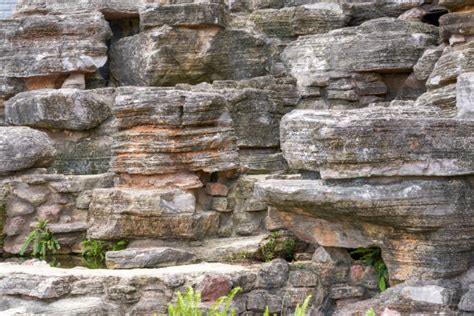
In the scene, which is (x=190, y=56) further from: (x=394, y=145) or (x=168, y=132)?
(x=394, y=145)

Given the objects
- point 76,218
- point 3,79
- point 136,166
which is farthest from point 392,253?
point 3,79

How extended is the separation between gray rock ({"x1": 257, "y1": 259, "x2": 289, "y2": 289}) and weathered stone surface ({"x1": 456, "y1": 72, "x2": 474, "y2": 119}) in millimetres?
2061

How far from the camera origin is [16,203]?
28.8 feet

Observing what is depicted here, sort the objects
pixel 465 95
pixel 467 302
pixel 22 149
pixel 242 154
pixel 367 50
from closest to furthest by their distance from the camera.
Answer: pixel 467 302, pixel 465 95, pixel 22 149, pixel 242 154, pixel 367 50

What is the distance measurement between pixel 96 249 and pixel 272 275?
200 cm

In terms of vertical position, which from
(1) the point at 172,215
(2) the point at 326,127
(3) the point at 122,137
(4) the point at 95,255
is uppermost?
(2) the point at 326,127

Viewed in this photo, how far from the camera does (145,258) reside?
25.6 ft

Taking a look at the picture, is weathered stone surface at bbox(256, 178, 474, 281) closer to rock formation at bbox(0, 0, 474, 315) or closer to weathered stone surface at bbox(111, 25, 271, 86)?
rock formation at bbox(0, 0, 474, 315)

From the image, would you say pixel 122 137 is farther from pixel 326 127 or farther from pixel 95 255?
pixel 326 127

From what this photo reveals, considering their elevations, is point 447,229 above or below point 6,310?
above

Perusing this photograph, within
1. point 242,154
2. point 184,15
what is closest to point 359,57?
point 242,154

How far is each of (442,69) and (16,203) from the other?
472 cm

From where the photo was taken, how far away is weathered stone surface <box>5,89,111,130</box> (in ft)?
33.6

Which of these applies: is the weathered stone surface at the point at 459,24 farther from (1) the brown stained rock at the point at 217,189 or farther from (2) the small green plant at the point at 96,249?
(2) the small green plant at the point at 96,249
